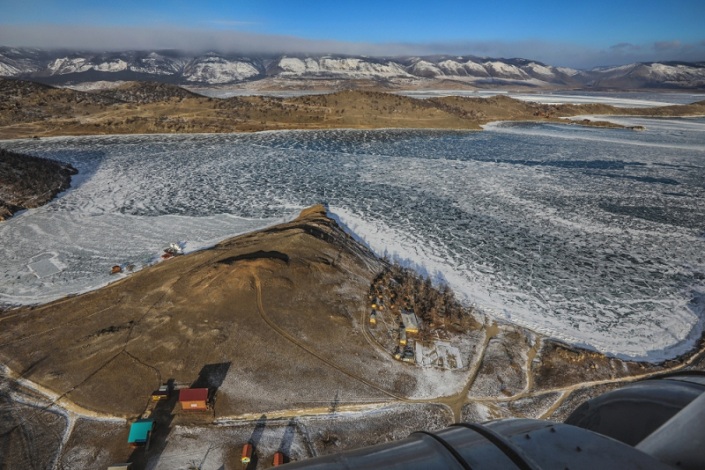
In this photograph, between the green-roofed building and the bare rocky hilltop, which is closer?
the green-roofed building

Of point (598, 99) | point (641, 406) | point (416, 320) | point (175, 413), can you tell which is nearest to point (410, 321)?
point (416, 320)

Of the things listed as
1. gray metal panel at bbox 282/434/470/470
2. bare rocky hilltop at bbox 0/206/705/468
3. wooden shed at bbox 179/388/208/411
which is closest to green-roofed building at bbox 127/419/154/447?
bare rocky hilltop at bbox 0/206/705/468

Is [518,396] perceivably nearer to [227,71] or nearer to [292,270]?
[292,270]

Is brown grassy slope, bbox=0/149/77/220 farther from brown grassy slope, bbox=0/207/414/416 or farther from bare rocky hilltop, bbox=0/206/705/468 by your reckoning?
bare rocky hilltop, bbox=0/206/705/468

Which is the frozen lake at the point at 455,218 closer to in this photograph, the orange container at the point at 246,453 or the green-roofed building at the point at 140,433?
the green-roofed building at the point at 140,433

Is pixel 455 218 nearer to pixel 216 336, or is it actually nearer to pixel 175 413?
pixel 216 336

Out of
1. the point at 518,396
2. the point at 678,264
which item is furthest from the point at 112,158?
the point at 678,264

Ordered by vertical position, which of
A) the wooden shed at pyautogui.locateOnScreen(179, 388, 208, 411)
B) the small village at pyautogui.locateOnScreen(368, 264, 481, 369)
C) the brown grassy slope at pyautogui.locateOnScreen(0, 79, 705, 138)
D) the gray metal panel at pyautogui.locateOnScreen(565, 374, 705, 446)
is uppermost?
the brown grassy slope at pyautogui.locateOnScreen(0, 79, 705, 138)
